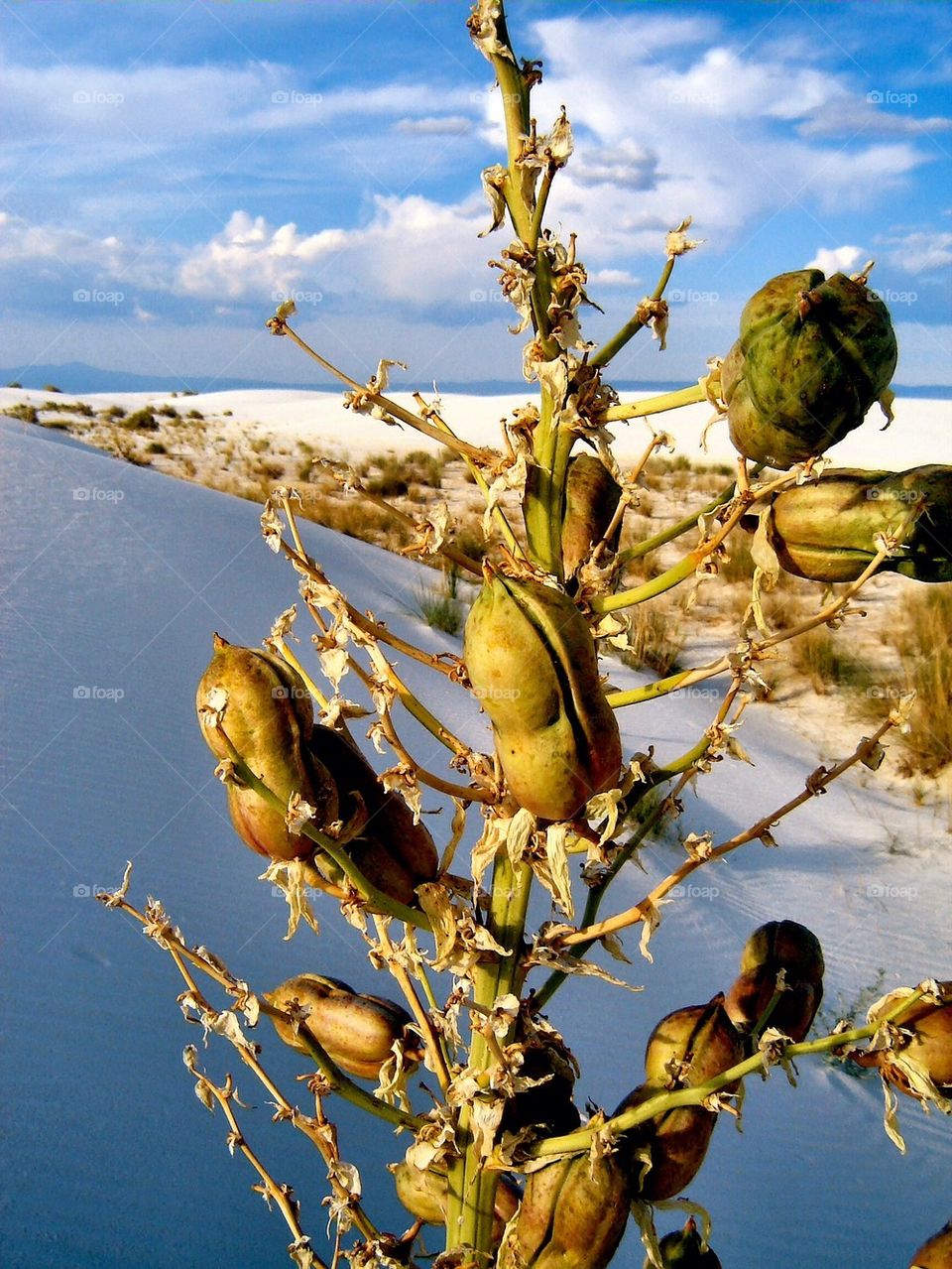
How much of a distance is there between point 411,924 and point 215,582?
401 centimetres

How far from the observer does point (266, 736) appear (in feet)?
3.37

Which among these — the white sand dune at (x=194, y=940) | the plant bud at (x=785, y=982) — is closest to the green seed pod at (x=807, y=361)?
the plant bud at (x=785, y=982)

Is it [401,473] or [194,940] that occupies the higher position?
[401,473]

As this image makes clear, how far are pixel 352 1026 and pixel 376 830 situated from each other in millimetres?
277

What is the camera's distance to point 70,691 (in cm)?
338

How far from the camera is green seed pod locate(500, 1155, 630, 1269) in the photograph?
43.8 inches

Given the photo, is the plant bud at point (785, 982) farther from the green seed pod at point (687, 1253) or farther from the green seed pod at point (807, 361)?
the green seed pod at point (807, 361)

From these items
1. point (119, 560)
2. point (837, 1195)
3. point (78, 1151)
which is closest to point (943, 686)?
point (837, 1195)

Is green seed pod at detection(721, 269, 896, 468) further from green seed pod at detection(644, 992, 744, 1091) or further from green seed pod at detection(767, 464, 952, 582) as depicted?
green seed pod at detection(644, 992, 744, 1091)

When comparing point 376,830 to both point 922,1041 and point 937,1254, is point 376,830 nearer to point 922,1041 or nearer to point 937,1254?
point 922,1041
